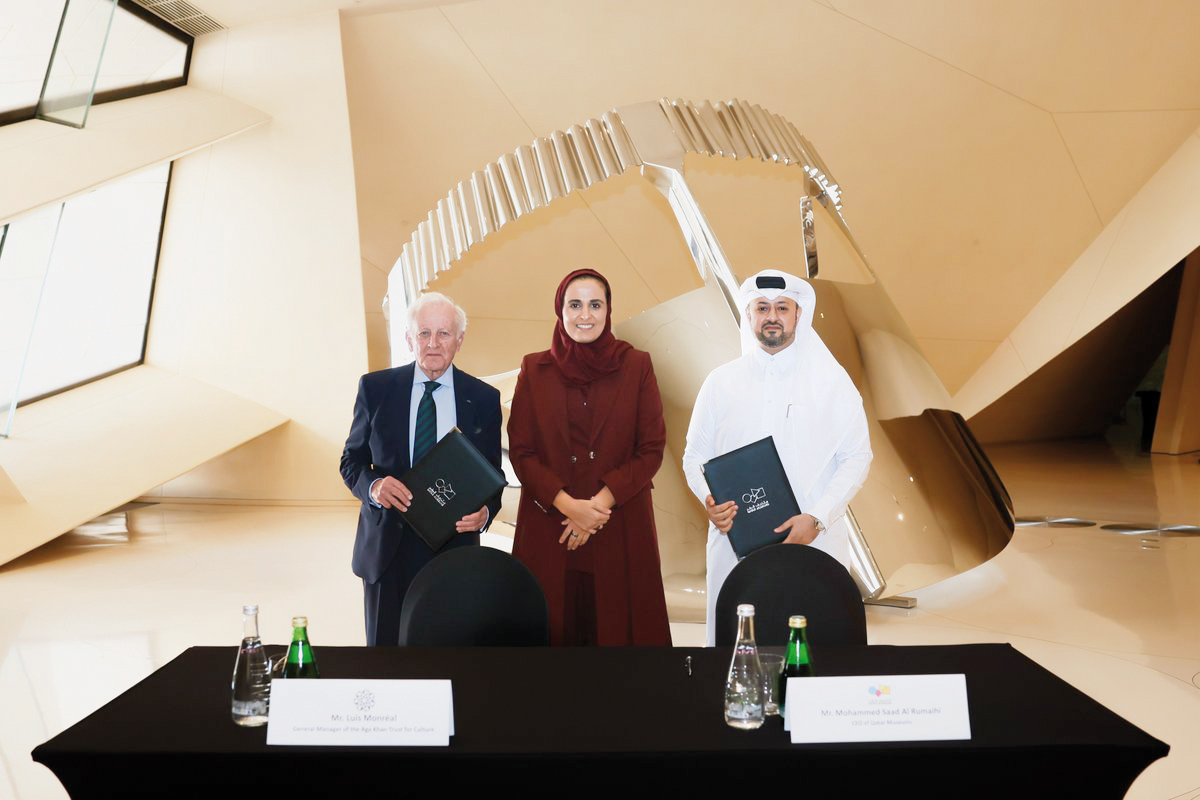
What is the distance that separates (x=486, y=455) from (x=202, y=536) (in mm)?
5432

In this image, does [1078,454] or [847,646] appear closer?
[847,646]

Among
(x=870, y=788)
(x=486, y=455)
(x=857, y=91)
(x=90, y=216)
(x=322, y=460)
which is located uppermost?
(x=857, y=91)

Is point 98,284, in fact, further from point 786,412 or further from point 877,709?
point 877,709

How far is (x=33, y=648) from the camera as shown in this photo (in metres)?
4.68

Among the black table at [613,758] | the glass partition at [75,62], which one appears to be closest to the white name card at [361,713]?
the black table at [613,758]

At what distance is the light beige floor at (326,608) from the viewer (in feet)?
12.4

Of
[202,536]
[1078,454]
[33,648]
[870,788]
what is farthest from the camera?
[1078,454]

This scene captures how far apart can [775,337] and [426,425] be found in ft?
3.61

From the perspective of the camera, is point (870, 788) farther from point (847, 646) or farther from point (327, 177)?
point (327, 177)

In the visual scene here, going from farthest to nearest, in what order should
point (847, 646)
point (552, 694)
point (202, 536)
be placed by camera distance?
1. point (202, 536)
2. point (847, 646)
3. point (552, 694)

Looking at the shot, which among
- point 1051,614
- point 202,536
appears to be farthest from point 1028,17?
point 202,536

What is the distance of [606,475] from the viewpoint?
126 inches

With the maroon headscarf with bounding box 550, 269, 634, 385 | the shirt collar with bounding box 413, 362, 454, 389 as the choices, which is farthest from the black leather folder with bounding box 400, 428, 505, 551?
the maroon headscarf with bounding box 550, 269, 634, 385

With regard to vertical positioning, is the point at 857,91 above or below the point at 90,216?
above
